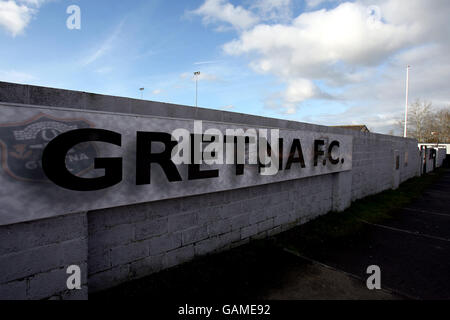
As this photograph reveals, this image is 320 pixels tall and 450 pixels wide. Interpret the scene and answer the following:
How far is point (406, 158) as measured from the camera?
1445 cm

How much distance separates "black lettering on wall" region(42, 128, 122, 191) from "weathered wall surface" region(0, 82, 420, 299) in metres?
0.34

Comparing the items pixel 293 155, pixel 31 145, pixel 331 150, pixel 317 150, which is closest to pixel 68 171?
pixel 31 145

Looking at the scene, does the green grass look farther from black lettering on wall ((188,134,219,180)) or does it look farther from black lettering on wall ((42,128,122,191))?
black lettering on wall ((42,128,122,191))

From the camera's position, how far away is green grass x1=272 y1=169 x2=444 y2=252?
16.5 feet

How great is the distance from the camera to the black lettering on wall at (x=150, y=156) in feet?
9.97

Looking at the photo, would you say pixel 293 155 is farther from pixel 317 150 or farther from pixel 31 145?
pixel 31 145

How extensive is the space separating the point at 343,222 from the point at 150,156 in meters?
5.31

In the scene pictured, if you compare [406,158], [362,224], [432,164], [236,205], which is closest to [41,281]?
[236,205]

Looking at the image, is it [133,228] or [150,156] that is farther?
[133,228]

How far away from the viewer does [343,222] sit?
626 centimetres

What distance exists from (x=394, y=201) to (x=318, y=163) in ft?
16.9

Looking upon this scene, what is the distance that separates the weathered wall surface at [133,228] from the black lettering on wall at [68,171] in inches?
13.2
